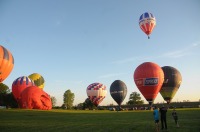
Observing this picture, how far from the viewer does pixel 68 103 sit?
12200cm

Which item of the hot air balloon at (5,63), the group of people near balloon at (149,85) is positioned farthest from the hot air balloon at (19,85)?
the group of people near balloon at (149,85)

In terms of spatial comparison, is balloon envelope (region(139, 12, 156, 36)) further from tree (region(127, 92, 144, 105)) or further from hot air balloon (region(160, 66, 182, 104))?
tree (region(127, 92, 144, 105))

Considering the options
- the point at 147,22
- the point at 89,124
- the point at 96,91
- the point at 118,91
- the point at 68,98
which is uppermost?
the point at 147,22

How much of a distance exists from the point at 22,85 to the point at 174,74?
38709mm

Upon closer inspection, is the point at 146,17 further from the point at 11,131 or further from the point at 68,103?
the point at 68,103

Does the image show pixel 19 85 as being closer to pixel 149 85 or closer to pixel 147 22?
pixel 149 85

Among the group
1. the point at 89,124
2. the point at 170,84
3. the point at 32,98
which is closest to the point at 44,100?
the point at 32,98

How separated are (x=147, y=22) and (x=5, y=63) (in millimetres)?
28930

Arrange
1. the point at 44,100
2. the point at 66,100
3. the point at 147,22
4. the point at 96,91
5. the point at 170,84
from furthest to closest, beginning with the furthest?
the point at 66,100
the point at 96,91
the point at 170,84
the point at 147,22
the point at 44,100

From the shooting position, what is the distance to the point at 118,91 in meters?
71.9

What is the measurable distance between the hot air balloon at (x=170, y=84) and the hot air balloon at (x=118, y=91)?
14543 mm

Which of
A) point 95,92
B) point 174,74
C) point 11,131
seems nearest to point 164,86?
point 174,74

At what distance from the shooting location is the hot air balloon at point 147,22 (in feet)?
152

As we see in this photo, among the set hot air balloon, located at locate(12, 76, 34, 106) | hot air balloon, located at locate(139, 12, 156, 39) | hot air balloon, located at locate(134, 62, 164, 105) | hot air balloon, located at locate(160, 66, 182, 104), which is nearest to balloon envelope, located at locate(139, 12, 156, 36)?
hot air balloon, located at locate(139, 12, 156, 39)
